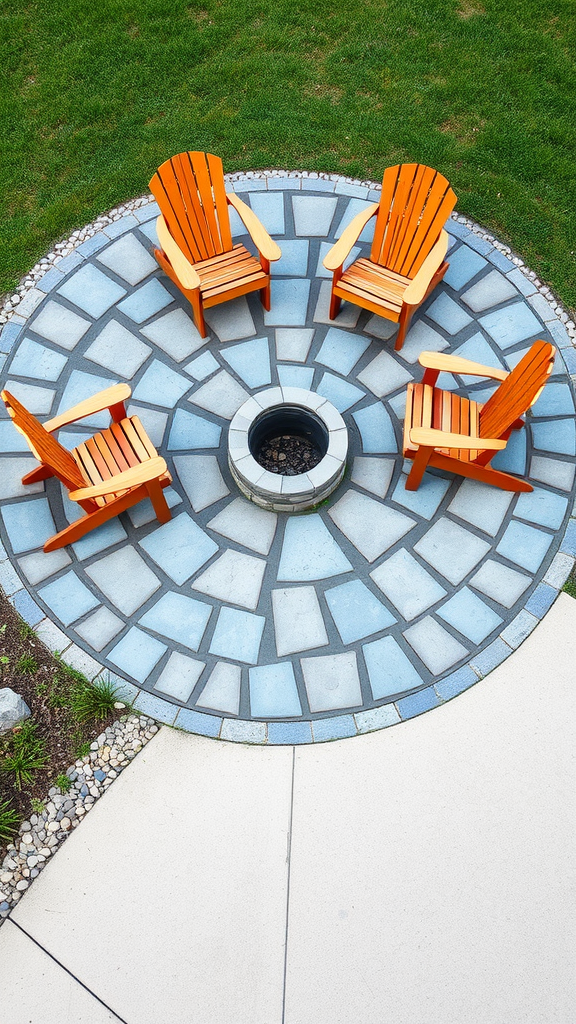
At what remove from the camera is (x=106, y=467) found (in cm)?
547

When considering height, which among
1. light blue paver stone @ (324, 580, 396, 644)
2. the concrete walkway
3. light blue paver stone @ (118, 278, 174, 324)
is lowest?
the concrete walkway

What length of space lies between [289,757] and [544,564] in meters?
2.36

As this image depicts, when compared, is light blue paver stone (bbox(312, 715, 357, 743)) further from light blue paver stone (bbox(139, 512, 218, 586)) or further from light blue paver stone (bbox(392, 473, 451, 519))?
light blue paver stone (bbox(392, 473, 451, 519))

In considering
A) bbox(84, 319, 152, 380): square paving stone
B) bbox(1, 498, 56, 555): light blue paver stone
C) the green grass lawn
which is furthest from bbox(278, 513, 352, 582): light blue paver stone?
the green grass lawn

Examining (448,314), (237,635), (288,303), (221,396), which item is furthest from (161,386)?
(448,314)

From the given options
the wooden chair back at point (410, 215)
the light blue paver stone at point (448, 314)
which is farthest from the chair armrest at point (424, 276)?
the light blue paver stone at point (448, 314)

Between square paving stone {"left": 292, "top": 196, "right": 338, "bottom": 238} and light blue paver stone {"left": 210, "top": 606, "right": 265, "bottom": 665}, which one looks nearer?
light blue paver stone {"left": 210, "top": 606, "right": 265, "bottom": 665}

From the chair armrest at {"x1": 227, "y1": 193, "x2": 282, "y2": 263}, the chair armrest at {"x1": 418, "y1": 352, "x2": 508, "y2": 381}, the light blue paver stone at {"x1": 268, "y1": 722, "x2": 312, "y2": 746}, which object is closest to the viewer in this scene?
the light blue paver stone at {"x1": 268, "y1": 722, "x2": 312, "y2": 746}

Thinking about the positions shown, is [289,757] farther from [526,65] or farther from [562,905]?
[526,65]

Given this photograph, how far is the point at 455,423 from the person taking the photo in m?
5.66

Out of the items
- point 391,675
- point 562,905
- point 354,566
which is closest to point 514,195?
point 354,566

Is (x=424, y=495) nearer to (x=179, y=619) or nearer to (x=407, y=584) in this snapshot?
(x=407, y=584)

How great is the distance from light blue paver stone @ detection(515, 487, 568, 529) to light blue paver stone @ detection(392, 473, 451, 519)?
599 millimetres

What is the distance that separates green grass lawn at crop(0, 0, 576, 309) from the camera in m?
7.25
